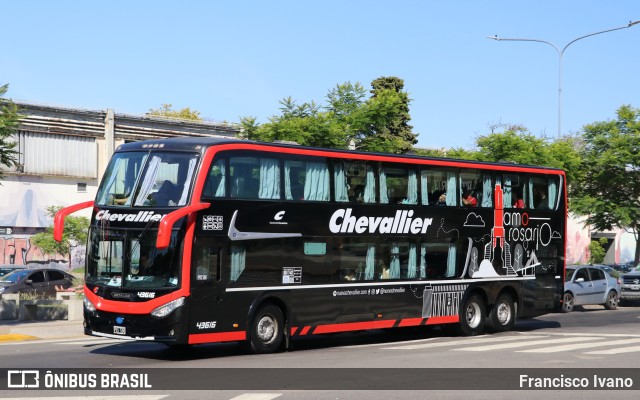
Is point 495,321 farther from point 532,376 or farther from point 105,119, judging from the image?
point 105,119

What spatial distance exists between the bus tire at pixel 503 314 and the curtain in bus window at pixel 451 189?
331cm

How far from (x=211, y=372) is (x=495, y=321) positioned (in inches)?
456

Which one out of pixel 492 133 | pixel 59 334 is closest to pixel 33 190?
pixel 492 133

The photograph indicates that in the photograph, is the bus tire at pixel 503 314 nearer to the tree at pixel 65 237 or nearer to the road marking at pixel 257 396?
the road marking at pixel 257 396

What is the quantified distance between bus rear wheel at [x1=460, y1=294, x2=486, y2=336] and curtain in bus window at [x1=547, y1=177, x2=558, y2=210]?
371 cm

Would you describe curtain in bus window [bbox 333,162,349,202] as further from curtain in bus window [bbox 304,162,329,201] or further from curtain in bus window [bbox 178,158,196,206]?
curtain in bus window [bbox 178,158,196,206]

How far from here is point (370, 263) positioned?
70.6ft

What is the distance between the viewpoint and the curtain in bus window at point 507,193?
981 inches

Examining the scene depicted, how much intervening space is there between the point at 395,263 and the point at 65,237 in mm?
35215

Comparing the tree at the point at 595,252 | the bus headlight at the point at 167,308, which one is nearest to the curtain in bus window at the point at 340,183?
the bus headlight at the point at 167,308

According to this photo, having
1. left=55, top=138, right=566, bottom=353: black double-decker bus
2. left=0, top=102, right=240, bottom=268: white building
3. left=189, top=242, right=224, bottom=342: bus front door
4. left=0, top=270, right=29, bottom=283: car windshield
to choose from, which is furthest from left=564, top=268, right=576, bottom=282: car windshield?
left=0, top=102, right=240, bottom=268: white building

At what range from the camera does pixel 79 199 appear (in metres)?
57.5

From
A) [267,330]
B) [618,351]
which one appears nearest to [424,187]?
[267,330]

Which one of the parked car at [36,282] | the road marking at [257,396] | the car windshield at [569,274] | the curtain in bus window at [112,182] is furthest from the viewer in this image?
the parked car at [36,282]
